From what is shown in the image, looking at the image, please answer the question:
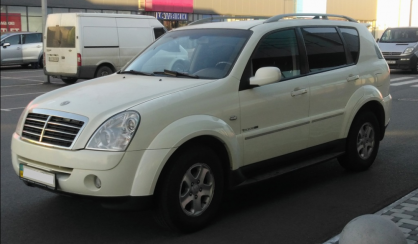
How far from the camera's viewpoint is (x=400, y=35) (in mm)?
22297

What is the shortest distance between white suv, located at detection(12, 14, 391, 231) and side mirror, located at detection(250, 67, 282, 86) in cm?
1

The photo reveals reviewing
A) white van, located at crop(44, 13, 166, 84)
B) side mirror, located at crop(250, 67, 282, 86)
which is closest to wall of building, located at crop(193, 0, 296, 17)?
side mirror, located at crop(250, 67, 282, 86)

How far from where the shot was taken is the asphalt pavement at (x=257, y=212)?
415 cm

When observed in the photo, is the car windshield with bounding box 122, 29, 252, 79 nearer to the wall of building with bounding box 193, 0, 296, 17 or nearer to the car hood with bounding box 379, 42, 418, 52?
the wall of building with bounding box 193, 0, 296, 17

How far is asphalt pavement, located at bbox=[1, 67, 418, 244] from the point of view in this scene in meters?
4.15

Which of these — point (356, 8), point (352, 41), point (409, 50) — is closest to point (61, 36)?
point (352, 41)

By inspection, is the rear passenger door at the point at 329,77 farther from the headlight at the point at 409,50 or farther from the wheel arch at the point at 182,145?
the headlight at the point at 409,50

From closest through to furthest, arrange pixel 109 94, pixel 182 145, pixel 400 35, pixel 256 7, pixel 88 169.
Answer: pixel 88 169, pixel 182 145, pixel 109 94, pixel 256 7, pixel 400 35

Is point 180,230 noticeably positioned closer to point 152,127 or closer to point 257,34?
point 152,127

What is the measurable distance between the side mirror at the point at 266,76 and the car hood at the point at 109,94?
46cm

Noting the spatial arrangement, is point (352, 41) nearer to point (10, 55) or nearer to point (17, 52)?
point (17, 52)

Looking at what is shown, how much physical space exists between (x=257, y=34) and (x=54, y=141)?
7.16ft

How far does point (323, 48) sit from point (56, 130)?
310 centimetres

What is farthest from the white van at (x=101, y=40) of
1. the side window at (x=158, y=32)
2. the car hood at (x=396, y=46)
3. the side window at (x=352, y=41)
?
the car hood at (x=396, y=46)
